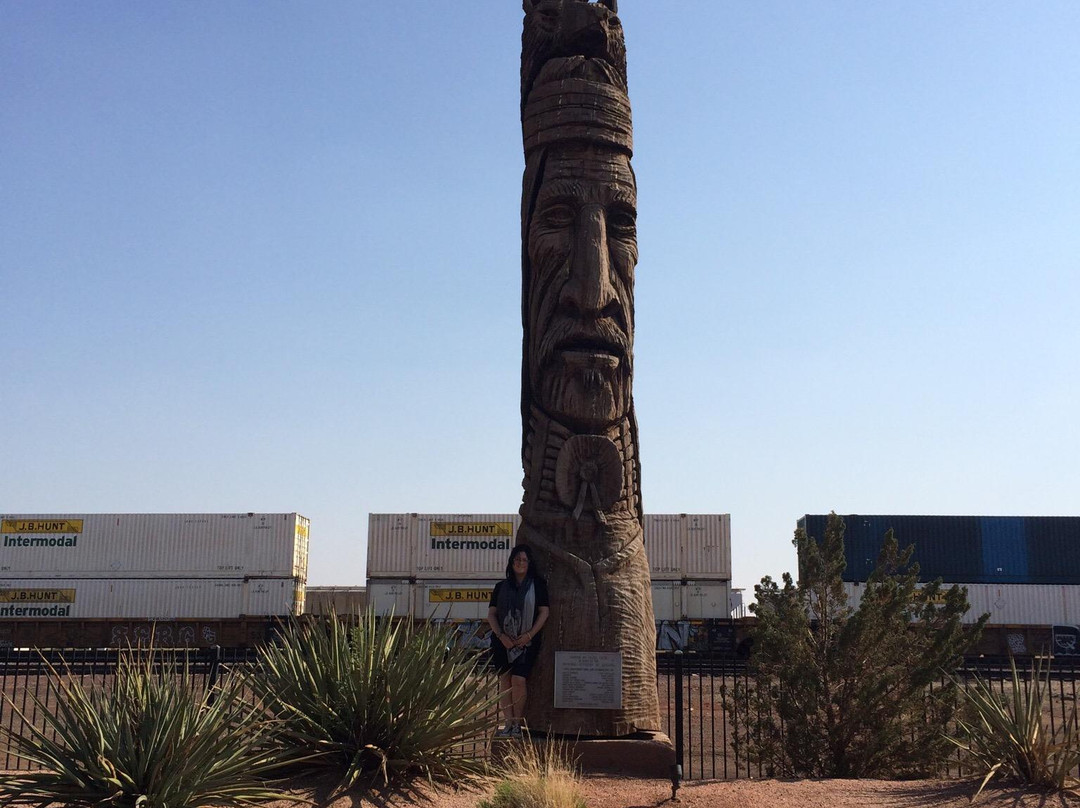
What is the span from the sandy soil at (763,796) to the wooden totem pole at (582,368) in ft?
3.01

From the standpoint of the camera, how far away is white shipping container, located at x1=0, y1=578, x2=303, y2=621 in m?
31.6

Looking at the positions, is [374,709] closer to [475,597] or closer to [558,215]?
[558,215]

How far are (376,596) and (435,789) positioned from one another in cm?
2623

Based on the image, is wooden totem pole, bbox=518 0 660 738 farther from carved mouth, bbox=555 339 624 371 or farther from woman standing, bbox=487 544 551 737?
woman standing, bbox=487 544 551 737

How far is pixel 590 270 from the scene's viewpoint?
28.9ft

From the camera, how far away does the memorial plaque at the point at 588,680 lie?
8.12m

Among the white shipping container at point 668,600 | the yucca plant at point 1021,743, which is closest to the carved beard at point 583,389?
the yucca plant at point 1021,743

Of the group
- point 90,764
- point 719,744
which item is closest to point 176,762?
point 90,764

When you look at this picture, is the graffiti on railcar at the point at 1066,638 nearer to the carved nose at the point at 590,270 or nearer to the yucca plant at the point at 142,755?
the carved nose at the point at 590,270

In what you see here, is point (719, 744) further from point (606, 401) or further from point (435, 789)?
point (435, 789)

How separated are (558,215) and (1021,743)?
5.64 metres

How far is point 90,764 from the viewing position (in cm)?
517

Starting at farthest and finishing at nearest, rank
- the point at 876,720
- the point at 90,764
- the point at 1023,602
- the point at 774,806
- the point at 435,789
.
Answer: the point at 1023,602 → the point at 876,720 → the point at 774,806 → the point at 435,789 → the point at 90,764

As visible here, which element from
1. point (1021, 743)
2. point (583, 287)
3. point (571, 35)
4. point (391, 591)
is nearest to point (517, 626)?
point (583, 287)
